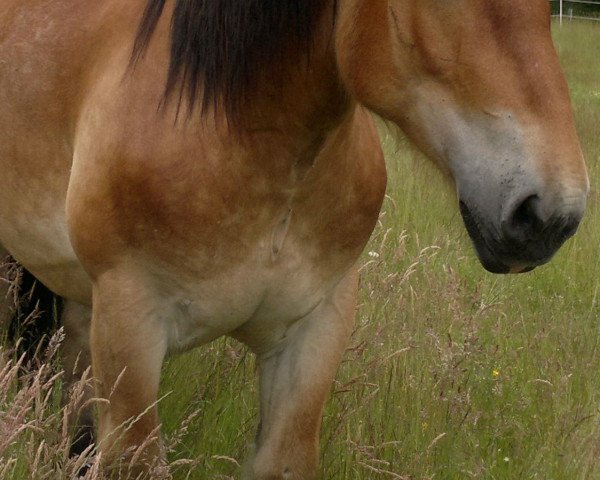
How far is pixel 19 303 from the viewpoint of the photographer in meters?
3.88

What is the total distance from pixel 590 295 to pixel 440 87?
9.96ft

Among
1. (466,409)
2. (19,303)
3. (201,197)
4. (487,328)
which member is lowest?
(487,328)

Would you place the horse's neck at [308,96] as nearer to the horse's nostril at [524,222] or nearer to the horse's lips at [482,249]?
the horse's lips at [482,249]

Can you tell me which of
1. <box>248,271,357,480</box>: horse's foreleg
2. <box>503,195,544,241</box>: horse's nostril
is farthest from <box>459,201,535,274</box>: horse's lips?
<box>248,271,357,480</box>: horse's foreleg

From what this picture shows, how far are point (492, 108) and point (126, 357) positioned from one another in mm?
1172

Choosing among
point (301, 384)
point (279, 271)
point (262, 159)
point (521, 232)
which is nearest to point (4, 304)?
point (301, 384)

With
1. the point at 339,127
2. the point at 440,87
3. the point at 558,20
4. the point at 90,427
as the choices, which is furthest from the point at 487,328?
the point at 558,20

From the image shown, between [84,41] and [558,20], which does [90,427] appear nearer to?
[84,41]

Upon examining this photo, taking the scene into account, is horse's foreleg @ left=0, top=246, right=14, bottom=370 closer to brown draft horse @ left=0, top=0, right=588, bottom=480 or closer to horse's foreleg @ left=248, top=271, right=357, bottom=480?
→ brown draft horse @ left=0, top=0, right=588, bottom=480

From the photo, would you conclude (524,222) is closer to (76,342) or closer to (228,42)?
(228,42)

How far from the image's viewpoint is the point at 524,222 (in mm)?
2082

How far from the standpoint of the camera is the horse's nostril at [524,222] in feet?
6.67

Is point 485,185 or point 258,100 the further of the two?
point 258,100

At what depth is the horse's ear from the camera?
2.67 m
